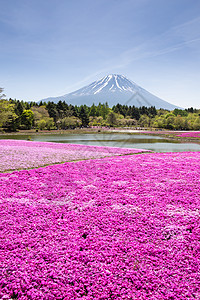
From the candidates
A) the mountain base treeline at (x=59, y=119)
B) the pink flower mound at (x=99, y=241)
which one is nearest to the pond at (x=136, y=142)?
the pink flower mound at (x=99, y=241)

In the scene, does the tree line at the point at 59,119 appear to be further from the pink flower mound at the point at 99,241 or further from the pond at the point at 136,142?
the pink flower mound at the point at 99,241

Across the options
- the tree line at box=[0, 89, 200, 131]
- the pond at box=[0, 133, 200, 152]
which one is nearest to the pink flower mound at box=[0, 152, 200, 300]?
the pond at box=[0, 133, 200, 152]

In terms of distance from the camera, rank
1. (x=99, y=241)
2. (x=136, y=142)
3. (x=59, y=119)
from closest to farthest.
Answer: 1. (x=99, y=241)
2. (x=136, y=142)
3. (x=59, y=119)

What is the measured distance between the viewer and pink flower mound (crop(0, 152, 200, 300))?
3924mm

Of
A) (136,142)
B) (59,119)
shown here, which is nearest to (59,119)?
(59,119)

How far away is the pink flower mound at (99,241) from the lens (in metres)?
3.92

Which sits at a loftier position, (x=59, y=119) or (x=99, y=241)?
(x=59, y=119)

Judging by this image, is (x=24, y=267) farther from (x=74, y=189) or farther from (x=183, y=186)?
(x=183, y=186)

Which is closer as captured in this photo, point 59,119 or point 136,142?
point 136,142

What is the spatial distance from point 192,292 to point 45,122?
293ft

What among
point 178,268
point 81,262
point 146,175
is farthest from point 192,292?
point 146,175

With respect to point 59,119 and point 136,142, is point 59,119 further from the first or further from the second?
point 136,142

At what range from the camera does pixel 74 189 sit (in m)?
9.49

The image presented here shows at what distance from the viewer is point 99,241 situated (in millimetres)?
5305
